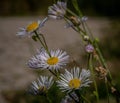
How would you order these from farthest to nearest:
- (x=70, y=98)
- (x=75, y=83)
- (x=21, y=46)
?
(x=21, y=46), (x=70, y=98), (x=75, y=83)

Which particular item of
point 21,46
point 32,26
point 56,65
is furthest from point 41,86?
point 21,46

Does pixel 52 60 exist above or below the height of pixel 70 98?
above

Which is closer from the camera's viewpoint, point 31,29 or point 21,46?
point 31,29

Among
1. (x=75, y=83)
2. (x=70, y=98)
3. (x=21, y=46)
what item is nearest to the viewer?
(x=75, y=83)

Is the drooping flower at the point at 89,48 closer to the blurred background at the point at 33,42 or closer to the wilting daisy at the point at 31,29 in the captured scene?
the wilting daisy at the point at 31,29

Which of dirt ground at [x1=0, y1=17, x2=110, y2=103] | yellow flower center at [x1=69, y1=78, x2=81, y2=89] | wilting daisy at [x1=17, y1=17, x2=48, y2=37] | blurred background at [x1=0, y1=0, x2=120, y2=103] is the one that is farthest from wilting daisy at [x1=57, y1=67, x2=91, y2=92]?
dirt ground at [x1=0, y1=17, x2=110, y2=103]

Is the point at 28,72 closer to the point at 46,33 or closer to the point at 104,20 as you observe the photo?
the point at 46,33

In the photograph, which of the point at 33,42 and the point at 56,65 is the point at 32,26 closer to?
the point at 56,65
